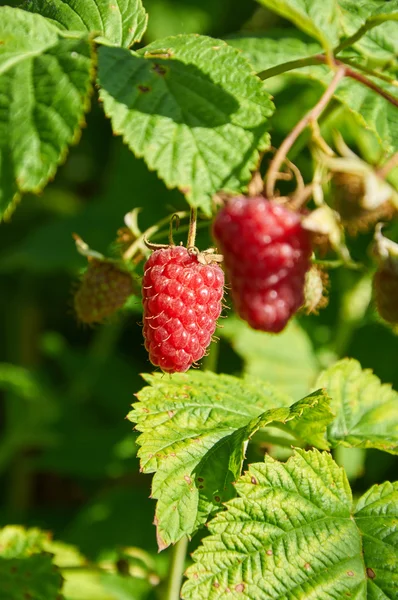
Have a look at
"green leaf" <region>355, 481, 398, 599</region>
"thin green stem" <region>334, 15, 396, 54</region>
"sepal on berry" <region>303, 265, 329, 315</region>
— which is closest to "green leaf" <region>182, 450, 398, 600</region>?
"green leaf" <region>355, 481, 398, 599</region>

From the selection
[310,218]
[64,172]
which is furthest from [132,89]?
[64,172]

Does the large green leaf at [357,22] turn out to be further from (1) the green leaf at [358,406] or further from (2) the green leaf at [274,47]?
(1) the green leaf at [358,406]

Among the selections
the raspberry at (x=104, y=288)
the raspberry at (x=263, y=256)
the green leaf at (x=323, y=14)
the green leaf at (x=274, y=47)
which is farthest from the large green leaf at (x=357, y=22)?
the raspberry at (x=104, y=288)

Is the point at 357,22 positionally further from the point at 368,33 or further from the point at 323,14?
the point at 323,14

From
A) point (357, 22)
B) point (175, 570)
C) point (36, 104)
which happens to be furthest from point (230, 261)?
point (175, 570)

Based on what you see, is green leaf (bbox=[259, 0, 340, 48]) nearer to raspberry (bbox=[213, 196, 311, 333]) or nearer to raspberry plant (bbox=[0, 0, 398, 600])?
raspberry plant (bbox=[0, 0, 398, 600])

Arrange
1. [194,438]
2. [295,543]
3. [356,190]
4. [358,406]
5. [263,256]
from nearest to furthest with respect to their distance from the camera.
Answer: [263,256]
[356,190]
[295,543]
[194,438]
[358,406]
